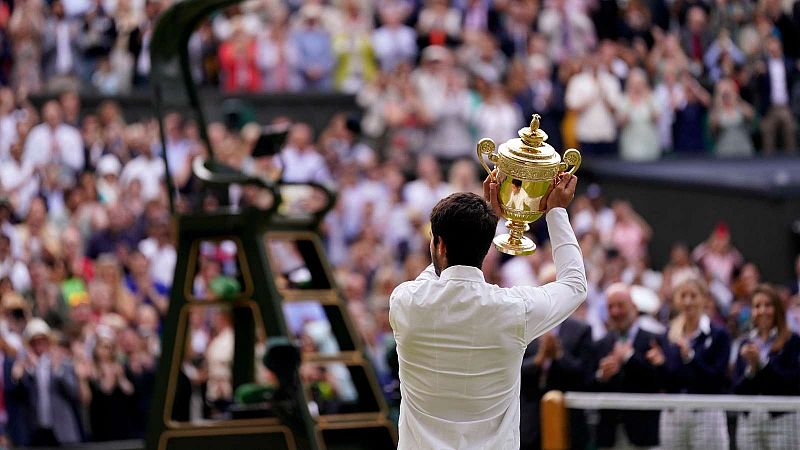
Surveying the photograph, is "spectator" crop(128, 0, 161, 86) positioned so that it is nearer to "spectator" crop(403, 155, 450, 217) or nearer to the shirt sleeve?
"spectator" crop(403, 155, 450, 217)

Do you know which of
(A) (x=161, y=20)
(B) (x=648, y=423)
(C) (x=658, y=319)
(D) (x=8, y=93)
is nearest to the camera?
(B) (x=648, y=423)

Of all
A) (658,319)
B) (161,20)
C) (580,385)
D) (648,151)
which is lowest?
(648,151)

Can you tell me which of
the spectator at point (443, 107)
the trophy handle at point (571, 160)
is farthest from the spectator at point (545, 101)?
the trophy handle at point (571, 160)

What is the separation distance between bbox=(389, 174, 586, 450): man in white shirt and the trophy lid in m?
0.30

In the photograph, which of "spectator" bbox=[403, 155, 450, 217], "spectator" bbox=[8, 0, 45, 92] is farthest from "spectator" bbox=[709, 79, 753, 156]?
"spectator" bbox=[8, 0, 45, 92]

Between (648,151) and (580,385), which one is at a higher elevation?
(580,385)

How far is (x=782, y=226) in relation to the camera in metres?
19.5

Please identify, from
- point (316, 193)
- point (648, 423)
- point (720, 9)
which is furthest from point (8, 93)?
point (648, 423)

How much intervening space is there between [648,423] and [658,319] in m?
5.46

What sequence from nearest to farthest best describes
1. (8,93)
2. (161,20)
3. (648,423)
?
1. (648,423)
2. (161,20)
3. (8,93)

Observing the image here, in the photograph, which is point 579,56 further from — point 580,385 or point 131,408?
point 580,385

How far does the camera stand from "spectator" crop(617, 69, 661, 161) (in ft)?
70.9

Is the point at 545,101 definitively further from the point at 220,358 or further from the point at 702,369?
the point at 702,369

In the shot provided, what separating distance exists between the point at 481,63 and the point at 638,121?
2080mm
